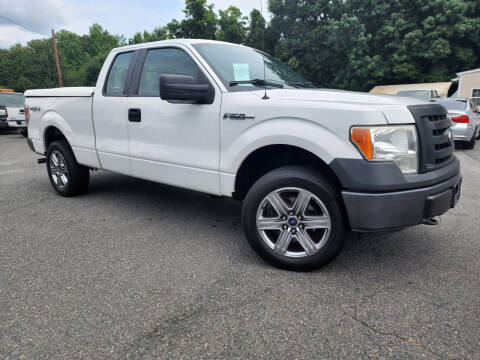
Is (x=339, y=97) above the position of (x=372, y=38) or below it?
below

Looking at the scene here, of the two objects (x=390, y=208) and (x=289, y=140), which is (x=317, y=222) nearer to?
(x=390, y=208)

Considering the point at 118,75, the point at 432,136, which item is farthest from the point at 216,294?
the point at 118,75

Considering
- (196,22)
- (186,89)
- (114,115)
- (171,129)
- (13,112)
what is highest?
(196,22)

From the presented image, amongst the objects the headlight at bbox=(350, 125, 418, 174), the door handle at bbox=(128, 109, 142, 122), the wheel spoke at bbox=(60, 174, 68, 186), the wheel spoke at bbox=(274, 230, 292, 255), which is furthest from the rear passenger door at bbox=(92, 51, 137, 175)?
the headlight at bbox=(350, 125, 418, 174)

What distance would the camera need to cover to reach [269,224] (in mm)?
2807

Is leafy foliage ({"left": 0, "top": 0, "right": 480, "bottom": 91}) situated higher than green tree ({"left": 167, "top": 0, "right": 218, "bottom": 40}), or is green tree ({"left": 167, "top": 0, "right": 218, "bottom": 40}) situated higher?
green tree ({"left": 167, "top": 0, "right": 218, "bottom": 40})

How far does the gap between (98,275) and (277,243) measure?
1434mm

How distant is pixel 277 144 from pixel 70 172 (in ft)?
10.9

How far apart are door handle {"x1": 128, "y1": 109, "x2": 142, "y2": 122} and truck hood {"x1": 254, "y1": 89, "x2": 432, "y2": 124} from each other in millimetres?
1384

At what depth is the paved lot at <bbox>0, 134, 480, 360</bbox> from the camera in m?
1.96

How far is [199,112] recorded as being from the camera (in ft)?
10.4

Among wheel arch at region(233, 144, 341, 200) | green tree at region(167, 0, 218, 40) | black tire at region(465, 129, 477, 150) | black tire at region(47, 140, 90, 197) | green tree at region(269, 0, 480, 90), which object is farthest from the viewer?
green tree at region(167, 0, 218, 40)

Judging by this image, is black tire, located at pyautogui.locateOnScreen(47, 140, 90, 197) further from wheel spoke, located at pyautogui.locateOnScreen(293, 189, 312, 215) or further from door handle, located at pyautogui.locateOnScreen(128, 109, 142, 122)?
wheel spoke, located at pyautogui.locateOnScreen(293, 189, 312, 215)

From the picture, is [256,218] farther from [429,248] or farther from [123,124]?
[123,124]
